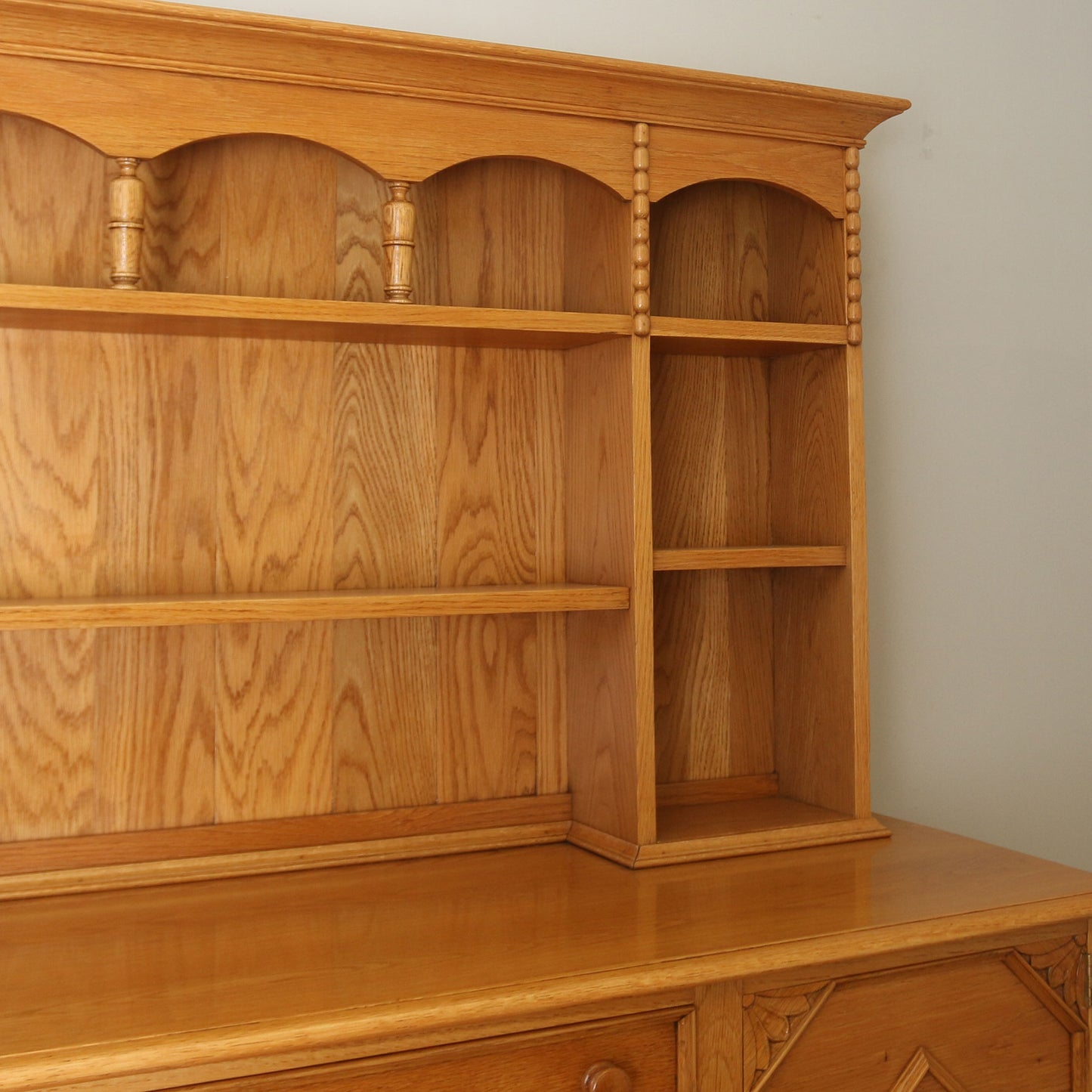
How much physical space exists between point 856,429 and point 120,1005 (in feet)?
4.44

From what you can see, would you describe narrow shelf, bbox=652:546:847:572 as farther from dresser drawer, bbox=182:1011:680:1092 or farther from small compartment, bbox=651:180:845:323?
dresser drawer, bbox=182:1011:680:1092

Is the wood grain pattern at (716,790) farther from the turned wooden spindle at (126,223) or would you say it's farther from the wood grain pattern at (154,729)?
the turned wooden spindle at (126,223)

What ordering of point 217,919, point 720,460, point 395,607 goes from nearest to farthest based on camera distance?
1. point 217,919
2. point 395,607
3. point 720,460

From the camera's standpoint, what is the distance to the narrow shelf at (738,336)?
6.03ft

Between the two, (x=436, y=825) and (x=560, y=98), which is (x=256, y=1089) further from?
(x=560, y=98)

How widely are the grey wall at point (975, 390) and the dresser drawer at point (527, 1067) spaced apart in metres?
1.04

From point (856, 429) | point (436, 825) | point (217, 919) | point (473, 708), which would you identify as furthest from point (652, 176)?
point (217, 919)

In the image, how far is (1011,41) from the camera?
7.98 ft

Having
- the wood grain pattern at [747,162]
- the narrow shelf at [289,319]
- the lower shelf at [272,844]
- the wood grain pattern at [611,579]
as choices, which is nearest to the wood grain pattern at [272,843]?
the lower shelf at [272,844]

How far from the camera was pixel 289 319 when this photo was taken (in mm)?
1619

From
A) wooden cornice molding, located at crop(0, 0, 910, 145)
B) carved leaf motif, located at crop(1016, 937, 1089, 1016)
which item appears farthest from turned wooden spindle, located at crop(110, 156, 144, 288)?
carved leaf motif, located at crop(1016, 937, 1089, 1016)

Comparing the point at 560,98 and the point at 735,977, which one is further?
the point at 560,98

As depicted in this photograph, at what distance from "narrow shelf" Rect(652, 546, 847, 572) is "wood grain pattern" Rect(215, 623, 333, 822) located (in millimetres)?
538

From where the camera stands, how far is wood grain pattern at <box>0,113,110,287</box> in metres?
1.69
